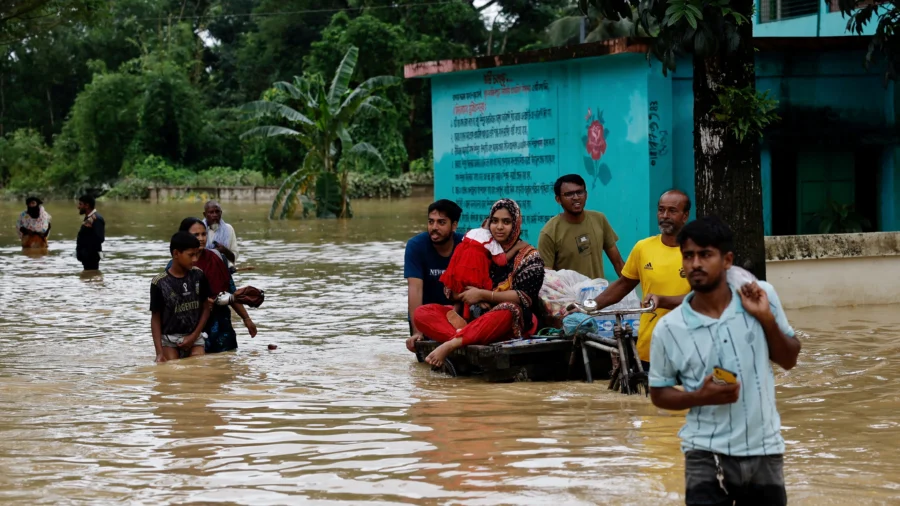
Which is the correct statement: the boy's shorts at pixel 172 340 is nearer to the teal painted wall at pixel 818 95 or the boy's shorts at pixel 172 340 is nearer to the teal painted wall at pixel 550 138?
the teal painted wall at pixel 550 138

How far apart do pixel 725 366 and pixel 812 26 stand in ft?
57.1

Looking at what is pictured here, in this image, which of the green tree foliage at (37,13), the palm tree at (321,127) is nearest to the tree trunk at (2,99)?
the palm tree at (321,127)

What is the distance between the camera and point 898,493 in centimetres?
562

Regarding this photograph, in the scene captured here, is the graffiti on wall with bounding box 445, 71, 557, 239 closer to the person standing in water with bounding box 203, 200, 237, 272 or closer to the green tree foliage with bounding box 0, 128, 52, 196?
the person standing in water with bounding box 203, 200, 237, 272

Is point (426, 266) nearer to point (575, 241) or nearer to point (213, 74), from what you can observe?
point (575, 241)

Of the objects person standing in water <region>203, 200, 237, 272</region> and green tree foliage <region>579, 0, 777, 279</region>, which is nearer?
green tree foliage <region>579, 0, 777, 279</region>

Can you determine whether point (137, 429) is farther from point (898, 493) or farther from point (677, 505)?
point (898, 493)

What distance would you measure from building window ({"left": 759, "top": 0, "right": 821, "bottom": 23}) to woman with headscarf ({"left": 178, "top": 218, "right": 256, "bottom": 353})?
43.2 ft

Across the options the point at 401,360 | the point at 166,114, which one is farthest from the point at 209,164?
the point at 401,360

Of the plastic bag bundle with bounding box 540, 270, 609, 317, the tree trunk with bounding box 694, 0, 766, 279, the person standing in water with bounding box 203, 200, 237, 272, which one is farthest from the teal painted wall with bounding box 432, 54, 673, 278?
the plastic bag bundle with bounding box 540, 270, 609, 317

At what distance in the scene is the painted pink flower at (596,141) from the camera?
14.5 metres

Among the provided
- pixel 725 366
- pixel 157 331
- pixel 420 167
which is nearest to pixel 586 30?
pixel 420 167

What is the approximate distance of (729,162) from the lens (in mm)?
10328

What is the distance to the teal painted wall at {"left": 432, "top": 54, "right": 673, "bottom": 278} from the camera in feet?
45.7
